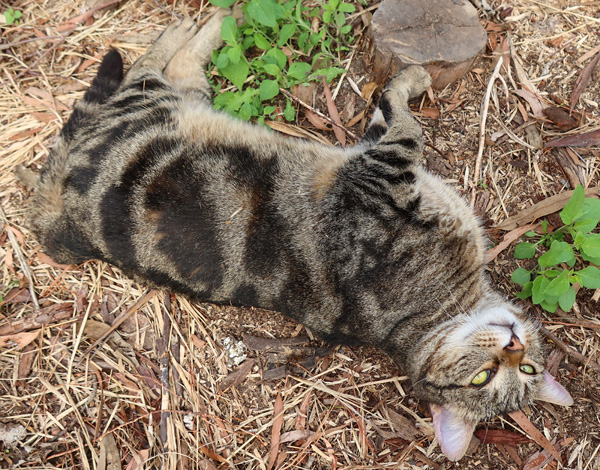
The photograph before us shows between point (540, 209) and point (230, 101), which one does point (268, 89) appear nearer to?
point (230, 101)

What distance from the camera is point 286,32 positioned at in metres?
3.18

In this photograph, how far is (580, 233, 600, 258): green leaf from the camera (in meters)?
2.66

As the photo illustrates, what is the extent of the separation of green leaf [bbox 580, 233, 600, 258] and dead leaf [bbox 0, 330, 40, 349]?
3.79 metres

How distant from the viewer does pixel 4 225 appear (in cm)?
335

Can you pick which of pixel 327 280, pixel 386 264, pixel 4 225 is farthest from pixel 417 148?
pixel 4 225

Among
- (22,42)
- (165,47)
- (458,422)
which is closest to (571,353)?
(458,422)

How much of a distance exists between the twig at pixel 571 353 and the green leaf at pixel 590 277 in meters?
0.46

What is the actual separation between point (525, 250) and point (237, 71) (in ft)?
8.12

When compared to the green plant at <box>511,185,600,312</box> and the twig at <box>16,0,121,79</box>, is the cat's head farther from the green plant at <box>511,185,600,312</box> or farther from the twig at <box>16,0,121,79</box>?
the twig at <box>16,0,121,79</box>

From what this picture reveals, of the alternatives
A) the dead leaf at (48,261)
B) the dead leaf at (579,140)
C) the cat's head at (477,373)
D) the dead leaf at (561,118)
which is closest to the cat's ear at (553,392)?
the cat's head at (477,373)

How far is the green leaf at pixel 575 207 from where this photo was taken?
260cm

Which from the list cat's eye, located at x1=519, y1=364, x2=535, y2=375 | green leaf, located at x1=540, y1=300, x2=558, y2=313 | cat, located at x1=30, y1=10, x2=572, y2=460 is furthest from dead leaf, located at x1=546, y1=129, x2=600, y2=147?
cat's eye, located at x1=519, y1=364, x2=535, y2=375

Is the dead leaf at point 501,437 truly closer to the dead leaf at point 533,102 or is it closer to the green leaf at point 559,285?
the green leaf at point 559,285

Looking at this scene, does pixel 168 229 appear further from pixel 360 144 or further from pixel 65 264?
pixel 360 144
